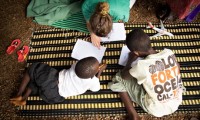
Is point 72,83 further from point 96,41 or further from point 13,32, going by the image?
point 13,32

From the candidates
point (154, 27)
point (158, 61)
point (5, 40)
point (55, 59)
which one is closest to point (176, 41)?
point (154, 27)

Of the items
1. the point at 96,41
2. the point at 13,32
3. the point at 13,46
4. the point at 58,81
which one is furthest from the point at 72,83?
the point at 13,32

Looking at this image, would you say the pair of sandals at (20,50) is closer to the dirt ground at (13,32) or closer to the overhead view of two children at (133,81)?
the dirt ground at (13,32)

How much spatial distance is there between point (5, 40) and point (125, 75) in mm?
1228

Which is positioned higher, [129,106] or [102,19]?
[102,19]

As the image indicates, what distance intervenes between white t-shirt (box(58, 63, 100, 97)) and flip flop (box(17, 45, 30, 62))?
0.54 metres

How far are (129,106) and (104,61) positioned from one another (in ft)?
1.49

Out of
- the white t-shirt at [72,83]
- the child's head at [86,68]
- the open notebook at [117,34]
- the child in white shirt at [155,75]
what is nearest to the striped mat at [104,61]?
the open notebook at [117,34]

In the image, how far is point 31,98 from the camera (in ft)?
5.92

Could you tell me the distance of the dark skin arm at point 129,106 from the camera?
1.65m

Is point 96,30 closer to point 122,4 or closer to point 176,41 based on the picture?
point 122,4

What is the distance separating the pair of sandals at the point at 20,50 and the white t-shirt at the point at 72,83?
54cm

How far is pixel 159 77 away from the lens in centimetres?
132

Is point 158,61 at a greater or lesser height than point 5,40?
greater
